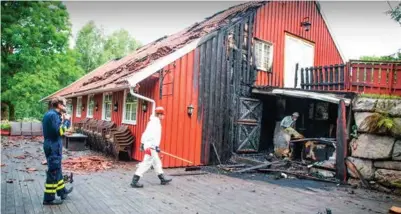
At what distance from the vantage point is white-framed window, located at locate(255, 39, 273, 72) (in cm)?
1288

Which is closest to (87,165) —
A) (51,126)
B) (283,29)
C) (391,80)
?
(51,126)

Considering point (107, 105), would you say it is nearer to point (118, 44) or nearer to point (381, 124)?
point (381, 124)

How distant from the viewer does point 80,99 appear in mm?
20219

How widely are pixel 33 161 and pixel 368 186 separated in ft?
33.5

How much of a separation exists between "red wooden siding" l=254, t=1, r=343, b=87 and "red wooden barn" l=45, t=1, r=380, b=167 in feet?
0.13

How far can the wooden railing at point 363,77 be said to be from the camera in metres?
8.77

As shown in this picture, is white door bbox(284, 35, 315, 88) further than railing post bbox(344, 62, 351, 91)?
Yes

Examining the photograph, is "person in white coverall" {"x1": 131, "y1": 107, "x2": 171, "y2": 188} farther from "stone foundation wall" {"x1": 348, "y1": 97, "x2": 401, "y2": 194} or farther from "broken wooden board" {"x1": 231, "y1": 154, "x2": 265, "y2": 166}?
"stone foundation wall" {"x1": 348, "y1": 97, "x2": 401, "y2": 194}

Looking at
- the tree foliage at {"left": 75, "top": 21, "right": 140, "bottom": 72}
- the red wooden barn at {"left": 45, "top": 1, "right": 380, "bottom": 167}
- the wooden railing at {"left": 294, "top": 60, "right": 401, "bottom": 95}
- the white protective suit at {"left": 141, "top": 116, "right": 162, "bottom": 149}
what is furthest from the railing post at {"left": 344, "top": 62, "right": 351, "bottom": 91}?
the tree foliage at {"left": 75, "top": 21, "right": 140, "bottom": 72}

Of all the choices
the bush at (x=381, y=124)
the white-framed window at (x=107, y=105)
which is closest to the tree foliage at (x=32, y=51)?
the white-framed window at (x=107, y=105)

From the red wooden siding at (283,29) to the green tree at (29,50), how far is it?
16043 millimetres

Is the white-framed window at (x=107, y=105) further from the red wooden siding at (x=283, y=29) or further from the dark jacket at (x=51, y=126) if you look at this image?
the dark jacket at (x=51, y=126)

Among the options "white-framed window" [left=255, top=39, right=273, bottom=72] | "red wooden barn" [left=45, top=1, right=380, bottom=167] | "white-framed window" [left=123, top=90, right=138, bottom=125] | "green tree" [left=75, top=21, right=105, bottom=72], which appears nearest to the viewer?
"red wooden barn" [left=45, top=1, right=380, bottom=167]

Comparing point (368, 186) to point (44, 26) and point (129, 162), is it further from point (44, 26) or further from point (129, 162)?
point (44, 26)
